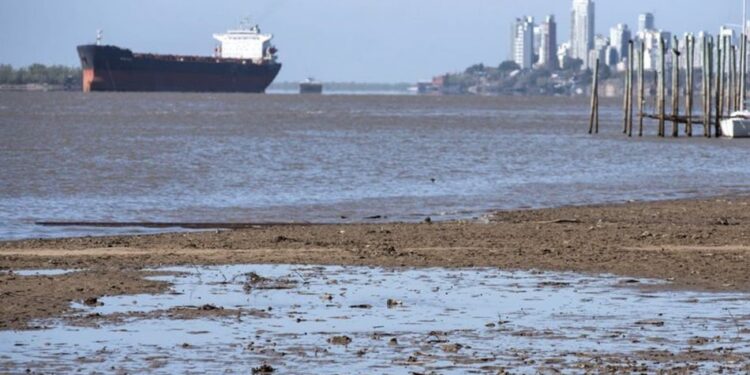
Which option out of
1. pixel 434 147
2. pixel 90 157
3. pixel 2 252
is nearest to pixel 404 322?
pixel 2 252

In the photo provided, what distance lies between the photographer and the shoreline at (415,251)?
15.2 m

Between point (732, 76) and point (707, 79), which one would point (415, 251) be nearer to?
point (707, 79)

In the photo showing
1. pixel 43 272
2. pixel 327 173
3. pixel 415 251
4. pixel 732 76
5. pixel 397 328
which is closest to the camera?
pixel 397 328

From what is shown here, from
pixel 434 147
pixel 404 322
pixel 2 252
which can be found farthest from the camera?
pixel 434 147

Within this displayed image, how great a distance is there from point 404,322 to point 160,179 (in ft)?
92.5

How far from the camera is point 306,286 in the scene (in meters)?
15.3

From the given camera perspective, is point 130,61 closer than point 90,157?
No

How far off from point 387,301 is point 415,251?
4450 millimetres

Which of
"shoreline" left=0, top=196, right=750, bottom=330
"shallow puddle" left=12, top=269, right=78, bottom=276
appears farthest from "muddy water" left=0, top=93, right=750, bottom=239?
"shallow puddle" left=12, top=269, right=78, bottom=276

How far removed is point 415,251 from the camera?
61.1 feet

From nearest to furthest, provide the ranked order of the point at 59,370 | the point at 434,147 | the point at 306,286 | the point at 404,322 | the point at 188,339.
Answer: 1. the point at 59,370
2. the point at 188,339
3. the point at 404,322
4. the point at 306,286
5. the point at 434,147

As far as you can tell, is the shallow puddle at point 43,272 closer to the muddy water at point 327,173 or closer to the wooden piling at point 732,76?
the muddy water at point 327,173

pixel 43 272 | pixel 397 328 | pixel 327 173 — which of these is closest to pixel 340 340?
pixel 397 328

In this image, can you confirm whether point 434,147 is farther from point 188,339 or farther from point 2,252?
point 188,339
